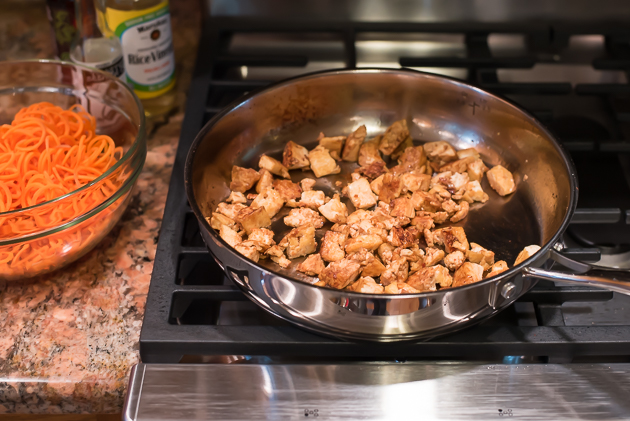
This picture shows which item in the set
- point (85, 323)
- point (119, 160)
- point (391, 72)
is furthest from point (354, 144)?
point (85, 323)

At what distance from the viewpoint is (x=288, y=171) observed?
91 cm

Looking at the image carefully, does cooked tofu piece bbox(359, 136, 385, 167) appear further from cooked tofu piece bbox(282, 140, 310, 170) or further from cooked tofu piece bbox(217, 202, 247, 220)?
cooked tofu piece bbox(217, 202, 247, 220)

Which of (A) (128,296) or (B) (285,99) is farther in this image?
(B) (285,99)

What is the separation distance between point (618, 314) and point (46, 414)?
726 mm

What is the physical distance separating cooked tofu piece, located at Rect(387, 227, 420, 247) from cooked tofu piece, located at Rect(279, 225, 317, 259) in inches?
4.1

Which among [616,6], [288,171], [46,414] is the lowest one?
[46,414]

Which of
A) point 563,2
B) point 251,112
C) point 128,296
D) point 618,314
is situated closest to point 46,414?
point 128,296

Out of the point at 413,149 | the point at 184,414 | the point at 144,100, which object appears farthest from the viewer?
the point at 144,100

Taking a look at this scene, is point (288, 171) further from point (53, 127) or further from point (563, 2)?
point (563, 2)

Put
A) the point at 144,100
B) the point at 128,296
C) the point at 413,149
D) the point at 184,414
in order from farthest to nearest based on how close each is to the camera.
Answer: the point at 144,100, the point at 413,149, the point at 128,296, the point at 184,414

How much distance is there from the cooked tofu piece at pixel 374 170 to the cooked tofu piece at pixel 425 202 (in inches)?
2.9

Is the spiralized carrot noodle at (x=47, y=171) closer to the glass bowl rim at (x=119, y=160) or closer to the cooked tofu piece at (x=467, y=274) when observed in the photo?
the glass bowl rim at (x=119, y=160)

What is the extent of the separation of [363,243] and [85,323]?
0.36 m

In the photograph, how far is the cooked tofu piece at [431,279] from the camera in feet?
2.32
